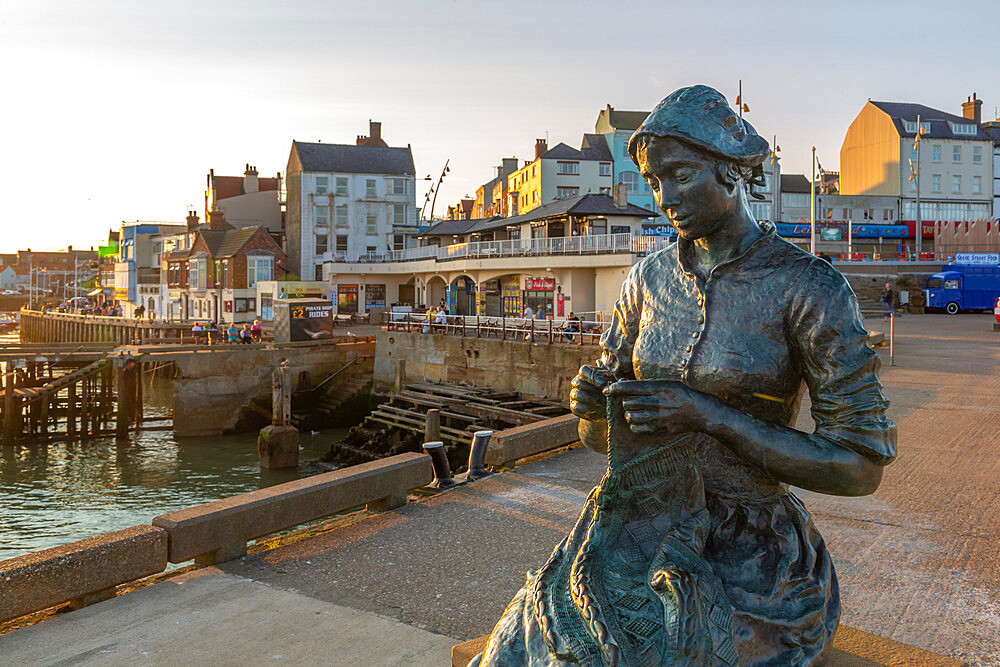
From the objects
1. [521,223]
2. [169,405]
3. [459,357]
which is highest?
[521,223]

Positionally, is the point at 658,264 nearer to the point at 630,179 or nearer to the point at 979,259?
the point at 979,259

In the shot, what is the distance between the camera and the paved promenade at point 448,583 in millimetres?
4855

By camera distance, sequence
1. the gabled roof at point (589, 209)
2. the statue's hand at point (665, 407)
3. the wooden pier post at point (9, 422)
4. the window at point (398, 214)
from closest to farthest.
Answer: the statue's hand at point (665, 407) < the wooden pier post at point (9, 422) < the gabled roof at point (589, 209) < the window at point (398, 214)

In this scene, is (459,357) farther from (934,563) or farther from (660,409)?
(660,409)

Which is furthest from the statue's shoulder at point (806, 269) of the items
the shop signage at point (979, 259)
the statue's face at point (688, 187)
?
the shop signage at point (979, 259)

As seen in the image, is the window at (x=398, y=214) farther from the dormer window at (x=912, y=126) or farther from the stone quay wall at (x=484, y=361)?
the dormer window at (x=912, y=126)

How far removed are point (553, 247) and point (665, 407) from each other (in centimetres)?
3509

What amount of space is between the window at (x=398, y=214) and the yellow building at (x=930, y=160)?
4161cm

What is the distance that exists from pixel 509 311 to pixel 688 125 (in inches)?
1571

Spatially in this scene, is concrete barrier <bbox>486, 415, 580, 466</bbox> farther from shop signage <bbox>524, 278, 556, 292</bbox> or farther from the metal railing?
shop signage <bbox>524, 278, 556, 292</bbox>

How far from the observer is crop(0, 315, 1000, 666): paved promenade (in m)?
4.86

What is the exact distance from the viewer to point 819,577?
243 centimetres

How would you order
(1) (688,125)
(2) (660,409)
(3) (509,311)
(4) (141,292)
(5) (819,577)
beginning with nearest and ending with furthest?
(2) (660,409), (1) (688,125), (5) (819,577), (3) (509,311), (4) (141,292)

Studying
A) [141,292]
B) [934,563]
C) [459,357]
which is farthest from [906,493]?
[141,292]
